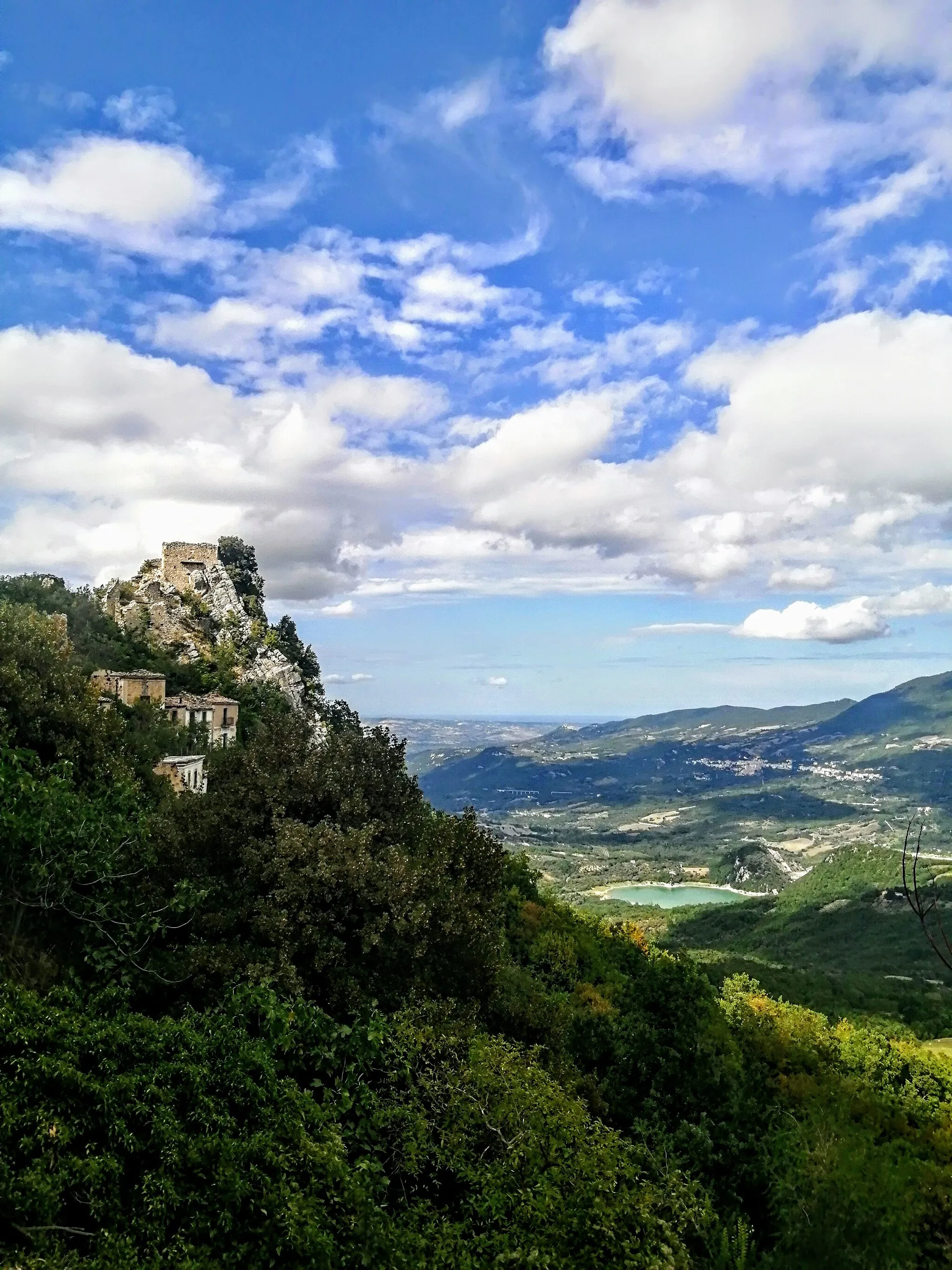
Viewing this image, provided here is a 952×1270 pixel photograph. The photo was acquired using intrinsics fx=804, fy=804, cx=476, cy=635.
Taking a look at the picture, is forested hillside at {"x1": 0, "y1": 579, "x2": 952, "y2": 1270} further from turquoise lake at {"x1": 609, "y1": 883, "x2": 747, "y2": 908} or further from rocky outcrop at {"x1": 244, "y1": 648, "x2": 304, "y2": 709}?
turquoise lake at {"x1": 609, "y1": 883, "x2": 747, "y2": 908}

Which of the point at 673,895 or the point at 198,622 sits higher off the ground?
the point at 198,622

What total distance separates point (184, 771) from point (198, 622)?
701 inches

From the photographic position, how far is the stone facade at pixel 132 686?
34406mm

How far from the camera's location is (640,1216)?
33.9 feet

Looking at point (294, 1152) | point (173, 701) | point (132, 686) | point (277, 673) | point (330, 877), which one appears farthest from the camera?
point (277, 673)

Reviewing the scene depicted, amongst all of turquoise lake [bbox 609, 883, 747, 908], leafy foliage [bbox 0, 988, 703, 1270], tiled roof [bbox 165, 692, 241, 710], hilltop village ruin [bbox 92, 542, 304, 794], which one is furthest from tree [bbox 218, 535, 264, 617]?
turquoise lake [bbox 609, 883, 747, 908]

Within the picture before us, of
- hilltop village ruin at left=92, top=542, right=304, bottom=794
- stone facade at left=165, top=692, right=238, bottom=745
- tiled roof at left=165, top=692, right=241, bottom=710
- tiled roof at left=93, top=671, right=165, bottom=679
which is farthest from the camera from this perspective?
hilltop village ruin at left=92, top=542, right=304, bottom=794

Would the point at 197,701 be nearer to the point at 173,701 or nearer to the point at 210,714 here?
the point at 210,714

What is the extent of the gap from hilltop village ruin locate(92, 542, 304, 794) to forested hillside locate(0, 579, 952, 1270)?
15.3 m

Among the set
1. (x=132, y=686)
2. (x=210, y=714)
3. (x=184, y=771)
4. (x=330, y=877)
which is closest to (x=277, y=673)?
(x=210, y=714)

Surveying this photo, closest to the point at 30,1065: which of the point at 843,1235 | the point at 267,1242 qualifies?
the point at 267,1242

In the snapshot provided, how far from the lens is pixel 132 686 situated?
1412 inches

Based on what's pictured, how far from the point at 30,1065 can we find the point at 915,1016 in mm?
65631

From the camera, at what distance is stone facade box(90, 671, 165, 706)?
34.4 m
